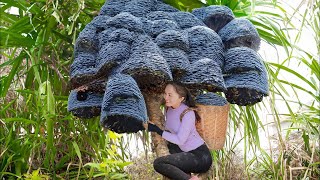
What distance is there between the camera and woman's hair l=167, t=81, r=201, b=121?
88 centimetres

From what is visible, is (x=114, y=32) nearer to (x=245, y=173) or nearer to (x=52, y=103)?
(x=52, y=103)

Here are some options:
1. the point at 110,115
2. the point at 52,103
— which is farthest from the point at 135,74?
the point at 52,103

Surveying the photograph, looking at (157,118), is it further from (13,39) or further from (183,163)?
(13,39)

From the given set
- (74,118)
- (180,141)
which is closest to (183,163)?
(180,141)

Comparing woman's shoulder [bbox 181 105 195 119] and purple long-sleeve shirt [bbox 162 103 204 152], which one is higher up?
woman's shoulder [bbox 181 105 195 119]

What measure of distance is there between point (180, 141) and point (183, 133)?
0.06 ft

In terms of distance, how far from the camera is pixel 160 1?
3.28ft

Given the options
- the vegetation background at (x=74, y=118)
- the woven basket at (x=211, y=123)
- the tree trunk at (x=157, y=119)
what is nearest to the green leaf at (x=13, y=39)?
the vegetation background at (x=74, y=118)

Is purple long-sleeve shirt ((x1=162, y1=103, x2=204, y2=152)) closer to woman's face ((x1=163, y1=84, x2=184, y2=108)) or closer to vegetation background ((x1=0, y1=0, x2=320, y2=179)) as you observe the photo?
woman's face ((x1=163, y1=84, x2=184, y2=108))

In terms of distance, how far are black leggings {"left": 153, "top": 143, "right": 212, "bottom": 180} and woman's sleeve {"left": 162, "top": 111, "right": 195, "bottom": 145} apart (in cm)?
3

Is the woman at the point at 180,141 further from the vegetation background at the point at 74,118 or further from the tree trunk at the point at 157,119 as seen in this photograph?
the vegetation background at the point at 74,118

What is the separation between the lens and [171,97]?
885mm

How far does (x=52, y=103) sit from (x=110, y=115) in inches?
16.2

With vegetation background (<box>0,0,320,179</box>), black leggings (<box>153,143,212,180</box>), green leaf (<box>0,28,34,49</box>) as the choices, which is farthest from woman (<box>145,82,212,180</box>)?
green leaf (<box>0,28,34,49</box>)
